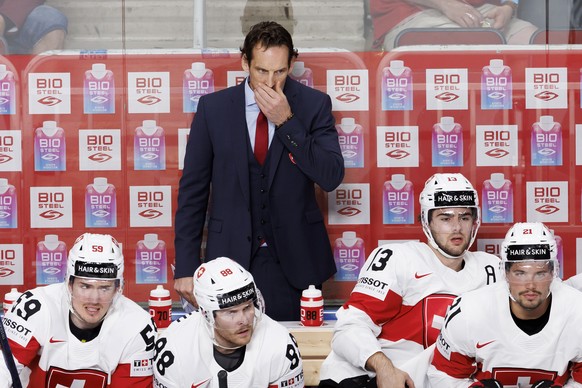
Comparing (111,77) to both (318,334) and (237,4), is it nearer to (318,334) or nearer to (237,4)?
(237,4)

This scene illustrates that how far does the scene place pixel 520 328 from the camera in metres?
3.99

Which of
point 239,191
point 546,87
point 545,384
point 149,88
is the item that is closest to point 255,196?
point 239,191

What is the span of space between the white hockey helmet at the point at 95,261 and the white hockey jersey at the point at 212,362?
288 mm

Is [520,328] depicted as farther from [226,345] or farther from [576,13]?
[576,13]

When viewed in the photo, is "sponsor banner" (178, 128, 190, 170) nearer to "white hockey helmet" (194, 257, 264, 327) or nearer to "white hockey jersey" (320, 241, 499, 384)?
"white hockey jersey" (320, 241, 499, 384)

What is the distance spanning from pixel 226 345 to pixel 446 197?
102cm

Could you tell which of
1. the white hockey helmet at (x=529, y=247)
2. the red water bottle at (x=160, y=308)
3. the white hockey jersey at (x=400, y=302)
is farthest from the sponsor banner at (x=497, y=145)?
the red water bottle at (x=160, y=308)

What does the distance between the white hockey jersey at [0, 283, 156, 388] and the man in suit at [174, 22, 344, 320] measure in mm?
628

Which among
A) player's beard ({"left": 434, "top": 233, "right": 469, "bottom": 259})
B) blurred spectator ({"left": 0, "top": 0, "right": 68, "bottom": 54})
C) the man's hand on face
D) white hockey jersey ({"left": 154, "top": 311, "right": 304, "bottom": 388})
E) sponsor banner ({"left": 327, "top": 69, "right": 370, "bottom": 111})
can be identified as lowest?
white hockey jersey ({"left": 154, "top": 311, "right": 304, "bottom": 388})

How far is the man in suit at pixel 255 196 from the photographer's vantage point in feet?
15.6

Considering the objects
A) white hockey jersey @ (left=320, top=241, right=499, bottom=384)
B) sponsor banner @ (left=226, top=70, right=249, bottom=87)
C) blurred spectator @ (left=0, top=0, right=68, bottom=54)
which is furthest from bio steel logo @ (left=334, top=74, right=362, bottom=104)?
blurred spectator @ (left=0, top=0, right=68, bottom=54)

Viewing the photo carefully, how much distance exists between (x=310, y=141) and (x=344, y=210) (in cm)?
67

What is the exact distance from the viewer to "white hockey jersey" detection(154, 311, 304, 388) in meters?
3.95

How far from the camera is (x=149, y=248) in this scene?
519 centimetres
